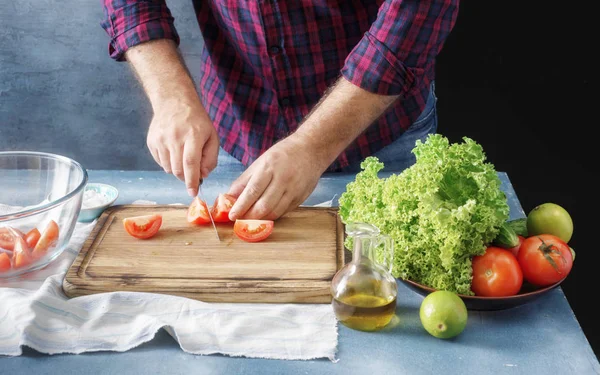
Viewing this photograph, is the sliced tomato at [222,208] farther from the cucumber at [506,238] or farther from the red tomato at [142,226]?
the cucumber at [506,238]

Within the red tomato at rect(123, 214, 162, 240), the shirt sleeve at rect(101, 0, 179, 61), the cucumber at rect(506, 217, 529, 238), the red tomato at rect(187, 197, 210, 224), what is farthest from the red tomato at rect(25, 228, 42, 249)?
the cucumber at rect(506, 217, 529, 238)

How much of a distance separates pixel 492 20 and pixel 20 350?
229 centimetres

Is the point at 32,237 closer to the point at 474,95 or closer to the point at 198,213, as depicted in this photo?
the point at 198,213

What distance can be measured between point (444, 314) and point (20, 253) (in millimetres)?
849

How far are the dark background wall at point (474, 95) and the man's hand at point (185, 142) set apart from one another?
1487 millimetres

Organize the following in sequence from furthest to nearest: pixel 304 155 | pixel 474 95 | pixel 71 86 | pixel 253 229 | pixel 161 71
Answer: pixel 71 86 < pixel 474 95 < pixel 161 71 < pixel 304 155 < pixel 253 229

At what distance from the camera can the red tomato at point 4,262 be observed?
1.34 metres

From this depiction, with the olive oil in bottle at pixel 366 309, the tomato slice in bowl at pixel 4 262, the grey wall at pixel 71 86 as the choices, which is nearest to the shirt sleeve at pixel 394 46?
the olive oil in bottle at pixel 366 309

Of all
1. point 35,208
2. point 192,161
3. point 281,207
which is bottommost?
point 281,207

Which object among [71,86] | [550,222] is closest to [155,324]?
[550,222]

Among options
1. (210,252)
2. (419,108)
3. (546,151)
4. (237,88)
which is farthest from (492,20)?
(210,252)

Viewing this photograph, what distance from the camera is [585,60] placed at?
2.79 m

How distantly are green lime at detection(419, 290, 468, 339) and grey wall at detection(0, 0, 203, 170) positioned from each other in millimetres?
2309

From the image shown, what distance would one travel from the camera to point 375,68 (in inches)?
66.0
